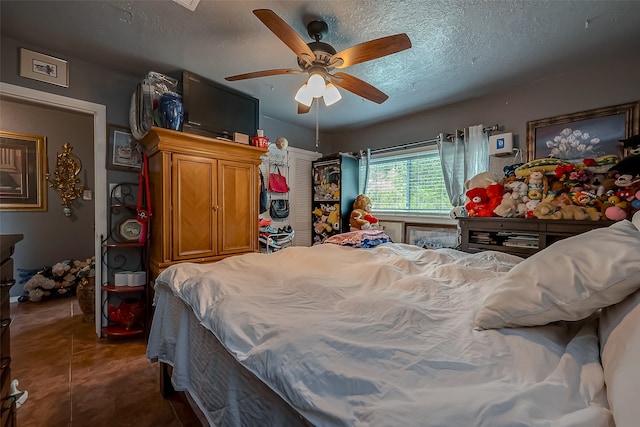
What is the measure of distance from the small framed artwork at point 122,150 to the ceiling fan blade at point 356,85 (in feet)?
6.53

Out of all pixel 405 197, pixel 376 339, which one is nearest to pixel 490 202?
pixel 405 197

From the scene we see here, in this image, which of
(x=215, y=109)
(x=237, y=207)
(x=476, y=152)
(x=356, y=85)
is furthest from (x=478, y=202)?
(x=215, y=109)

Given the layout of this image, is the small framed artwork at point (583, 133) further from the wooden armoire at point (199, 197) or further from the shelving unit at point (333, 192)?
the wooden armoire at point (199, 197)

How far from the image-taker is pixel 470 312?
886 mm

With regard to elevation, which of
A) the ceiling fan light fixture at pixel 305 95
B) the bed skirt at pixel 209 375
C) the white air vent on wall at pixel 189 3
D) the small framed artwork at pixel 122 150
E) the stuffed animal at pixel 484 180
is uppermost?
the white air vent on wall at pixel 189 3

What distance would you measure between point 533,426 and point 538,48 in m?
2.67

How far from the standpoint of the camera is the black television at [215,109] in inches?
97.1

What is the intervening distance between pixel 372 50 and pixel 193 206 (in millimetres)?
1878

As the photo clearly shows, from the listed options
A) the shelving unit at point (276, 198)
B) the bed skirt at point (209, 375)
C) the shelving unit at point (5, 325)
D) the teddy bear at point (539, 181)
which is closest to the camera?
the bed skirt at point (209, 375)

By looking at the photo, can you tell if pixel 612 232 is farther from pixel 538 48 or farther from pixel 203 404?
pixel 538 48

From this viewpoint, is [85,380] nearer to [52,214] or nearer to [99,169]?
[99,169]

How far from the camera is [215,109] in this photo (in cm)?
266

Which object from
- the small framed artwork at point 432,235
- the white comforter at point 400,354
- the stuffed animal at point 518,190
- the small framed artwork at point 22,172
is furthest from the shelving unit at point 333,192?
the small framed artwork at point 22,172

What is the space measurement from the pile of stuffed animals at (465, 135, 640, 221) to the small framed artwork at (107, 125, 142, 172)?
130 inches
